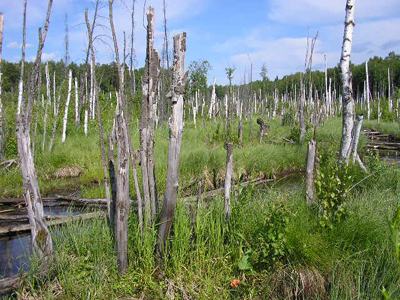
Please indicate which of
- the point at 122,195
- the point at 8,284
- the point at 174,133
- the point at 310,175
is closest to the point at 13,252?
the point at 8,284

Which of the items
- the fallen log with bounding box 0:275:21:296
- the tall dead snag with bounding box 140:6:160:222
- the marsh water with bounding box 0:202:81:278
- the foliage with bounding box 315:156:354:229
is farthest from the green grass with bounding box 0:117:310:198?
the foliage with bounding box 315:156:354:229

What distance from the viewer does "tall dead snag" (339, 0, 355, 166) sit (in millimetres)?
5371

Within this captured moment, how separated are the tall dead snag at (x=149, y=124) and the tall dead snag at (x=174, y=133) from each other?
220 mm

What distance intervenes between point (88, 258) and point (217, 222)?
4.82ft

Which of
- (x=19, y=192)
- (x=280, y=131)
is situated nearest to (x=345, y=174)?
(x=19, y=192)

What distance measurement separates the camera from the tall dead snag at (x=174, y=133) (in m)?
3.53

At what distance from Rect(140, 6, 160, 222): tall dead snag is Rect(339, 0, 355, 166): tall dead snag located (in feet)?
10.6

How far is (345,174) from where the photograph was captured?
13.0 feet

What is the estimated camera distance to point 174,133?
3572 millimetres

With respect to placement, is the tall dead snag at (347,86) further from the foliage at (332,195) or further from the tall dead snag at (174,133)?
the tall dead snag at (174,133)

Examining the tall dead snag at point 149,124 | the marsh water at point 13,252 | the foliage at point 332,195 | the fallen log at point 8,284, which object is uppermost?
the tall dead snag at point 149,124

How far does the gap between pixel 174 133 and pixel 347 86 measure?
133 inches

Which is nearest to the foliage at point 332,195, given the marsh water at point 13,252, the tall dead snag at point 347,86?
the tall dead snag at point 347,86

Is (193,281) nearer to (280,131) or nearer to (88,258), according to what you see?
(88,258)
